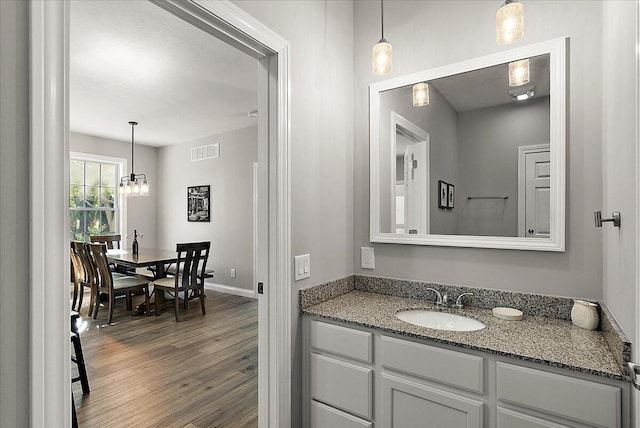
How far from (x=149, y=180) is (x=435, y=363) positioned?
6757mm

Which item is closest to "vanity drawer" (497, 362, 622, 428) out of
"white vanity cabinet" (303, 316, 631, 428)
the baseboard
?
"white vanity cabinet" (303, 316, 631, 428)

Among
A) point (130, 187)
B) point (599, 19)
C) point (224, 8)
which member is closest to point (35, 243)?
point (224, 8)

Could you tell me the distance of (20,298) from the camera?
827 mm

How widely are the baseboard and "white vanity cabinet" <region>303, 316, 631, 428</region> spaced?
3.83 meters

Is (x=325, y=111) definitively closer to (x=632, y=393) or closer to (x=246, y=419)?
(x=632, y=393)

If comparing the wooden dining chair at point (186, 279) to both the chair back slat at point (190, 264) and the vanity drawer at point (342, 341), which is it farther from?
the vanity drawer at point (342, 341)

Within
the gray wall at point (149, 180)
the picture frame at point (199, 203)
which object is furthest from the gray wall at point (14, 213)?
the gray wall at point (149, 180)

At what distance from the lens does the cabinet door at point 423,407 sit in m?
1.30

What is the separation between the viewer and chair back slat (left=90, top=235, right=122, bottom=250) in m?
5.54

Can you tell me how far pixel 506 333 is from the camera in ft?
4.55

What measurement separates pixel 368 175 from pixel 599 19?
4.26ft

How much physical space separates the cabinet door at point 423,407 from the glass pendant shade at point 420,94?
148cm

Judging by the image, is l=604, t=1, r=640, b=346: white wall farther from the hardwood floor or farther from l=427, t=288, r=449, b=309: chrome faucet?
the hardwood floor

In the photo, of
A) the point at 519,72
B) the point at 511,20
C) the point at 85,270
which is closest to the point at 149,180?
the point at 85,270
